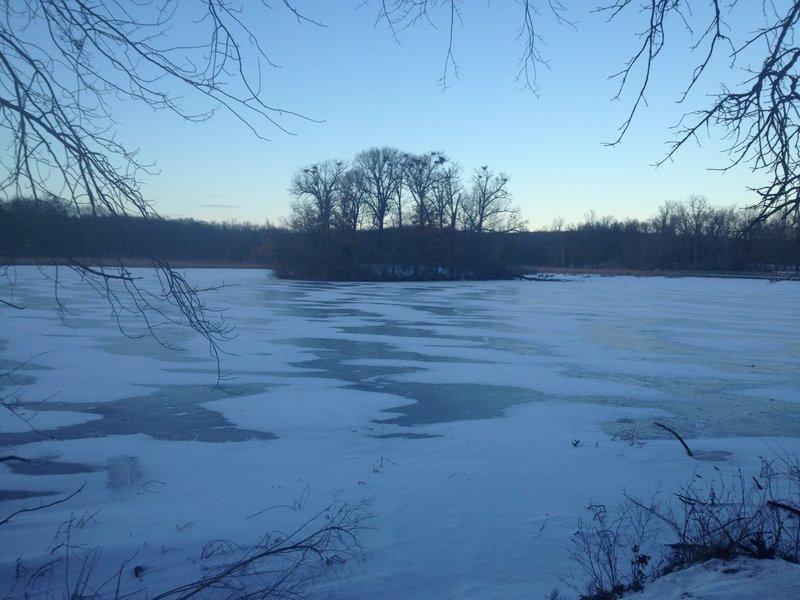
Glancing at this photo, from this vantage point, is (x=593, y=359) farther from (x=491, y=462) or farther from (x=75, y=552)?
(x=75, y=552)

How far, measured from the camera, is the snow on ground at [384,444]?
442 centimetres

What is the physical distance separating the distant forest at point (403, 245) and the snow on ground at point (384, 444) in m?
0.59

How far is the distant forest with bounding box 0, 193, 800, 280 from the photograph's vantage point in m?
3.12

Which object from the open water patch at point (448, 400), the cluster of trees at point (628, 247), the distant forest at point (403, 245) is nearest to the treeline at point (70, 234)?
the distant forest at point (403, 245)

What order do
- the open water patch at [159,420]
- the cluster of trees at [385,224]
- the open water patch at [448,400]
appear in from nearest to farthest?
the open water patch at [159,420] → the open water patch at [448,400] → the cluster of trees at [385,224]

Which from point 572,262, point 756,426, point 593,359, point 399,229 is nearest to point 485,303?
point 593,359

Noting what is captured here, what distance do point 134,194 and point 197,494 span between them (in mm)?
3169

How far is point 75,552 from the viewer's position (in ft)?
14.6

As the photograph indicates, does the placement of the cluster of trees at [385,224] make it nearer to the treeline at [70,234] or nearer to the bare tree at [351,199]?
the bare tree at [351,199]

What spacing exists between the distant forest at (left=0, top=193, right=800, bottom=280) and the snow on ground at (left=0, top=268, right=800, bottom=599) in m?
0.59

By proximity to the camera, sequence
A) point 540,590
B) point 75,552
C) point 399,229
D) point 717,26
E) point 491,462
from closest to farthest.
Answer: point 717,26, point 540,590, point 75,552, point 491,462, point 399,229

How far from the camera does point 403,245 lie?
58406 mm

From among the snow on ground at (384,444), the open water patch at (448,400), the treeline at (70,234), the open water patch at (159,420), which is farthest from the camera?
the open water patch at (448,400)

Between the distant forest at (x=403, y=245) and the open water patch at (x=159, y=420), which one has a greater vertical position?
the distant forest at (x=403, y=245)
